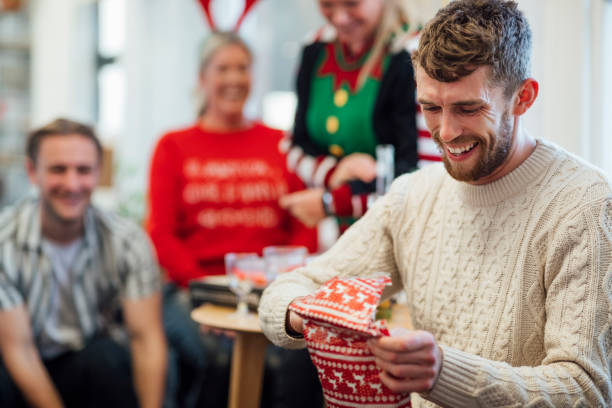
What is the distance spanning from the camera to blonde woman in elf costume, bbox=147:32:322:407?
267 centimetres

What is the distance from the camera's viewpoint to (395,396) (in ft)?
3.44

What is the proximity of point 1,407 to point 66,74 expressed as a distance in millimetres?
3774

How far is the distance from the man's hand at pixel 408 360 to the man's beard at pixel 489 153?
32 cm

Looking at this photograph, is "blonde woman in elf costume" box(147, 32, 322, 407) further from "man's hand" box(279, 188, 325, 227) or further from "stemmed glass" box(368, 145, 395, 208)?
"stemmed glass" box(368, 145, 395, 208)

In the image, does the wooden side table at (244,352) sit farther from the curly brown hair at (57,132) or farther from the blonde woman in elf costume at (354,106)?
the curly brown hair at (57,132)

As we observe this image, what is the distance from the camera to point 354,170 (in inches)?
79.6

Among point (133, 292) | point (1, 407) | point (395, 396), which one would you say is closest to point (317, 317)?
point (395, 396)

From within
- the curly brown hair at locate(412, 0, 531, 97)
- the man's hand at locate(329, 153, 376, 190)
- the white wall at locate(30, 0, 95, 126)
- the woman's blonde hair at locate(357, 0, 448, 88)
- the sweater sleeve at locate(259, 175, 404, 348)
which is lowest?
the sweater sleeve at locate(259, 175, 404, 348)

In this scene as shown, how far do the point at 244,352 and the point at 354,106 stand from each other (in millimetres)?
836

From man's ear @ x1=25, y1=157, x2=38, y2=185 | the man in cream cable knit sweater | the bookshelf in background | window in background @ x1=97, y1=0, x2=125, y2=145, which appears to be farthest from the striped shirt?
the bookshelf in background

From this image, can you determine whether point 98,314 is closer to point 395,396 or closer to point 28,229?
point 28,229

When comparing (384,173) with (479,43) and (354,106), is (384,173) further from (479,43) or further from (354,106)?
(479,43)

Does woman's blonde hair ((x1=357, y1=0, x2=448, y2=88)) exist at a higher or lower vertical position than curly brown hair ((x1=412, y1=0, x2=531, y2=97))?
higher

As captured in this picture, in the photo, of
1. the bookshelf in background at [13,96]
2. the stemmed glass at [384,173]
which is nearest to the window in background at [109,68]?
the bookshelf in background at [13,96]
